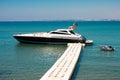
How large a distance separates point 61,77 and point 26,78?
8.95 ft

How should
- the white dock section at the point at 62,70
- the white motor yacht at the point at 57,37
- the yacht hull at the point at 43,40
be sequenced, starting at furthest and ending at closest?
the yacht hull at the point at 43,40
the white motor yacht at the point at 57,37
the white dock section at the point at 62,70

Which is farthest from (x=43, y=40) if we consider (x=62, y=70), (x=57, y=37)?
(x=62, y=70)

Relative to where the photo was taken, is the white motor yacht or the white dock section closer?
the white dock section

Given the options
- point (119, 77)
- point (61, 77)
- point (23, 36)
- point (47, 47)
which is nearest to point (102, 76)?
point (119, 77)

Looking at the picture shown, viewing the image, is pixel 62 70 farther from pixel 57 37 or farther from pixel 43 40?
pixel 43 40

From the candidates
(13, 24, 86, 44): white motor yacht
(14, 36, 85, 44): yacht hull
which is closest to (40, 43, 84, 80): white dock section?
(13, 24, 86, 44): white motor yacht

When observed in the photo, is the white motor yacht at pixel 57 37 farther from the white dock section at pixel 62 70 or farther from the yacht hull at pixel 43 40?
the white dock section at pixel 62 70

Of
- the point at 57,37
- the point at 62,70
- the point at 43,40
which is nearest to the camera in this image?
the point at 62,70

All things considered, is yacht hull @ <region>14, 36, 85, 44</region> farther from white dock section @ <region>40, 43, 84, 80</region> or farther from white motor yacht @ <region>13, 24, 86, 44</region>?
white dock section @ <region>40, 43, 84, 80</region>

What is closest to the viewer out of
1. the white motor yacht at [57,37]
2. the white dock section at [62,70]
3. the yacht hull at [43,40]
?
the white dock section at [62,70]

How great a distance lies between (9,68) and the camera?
2417 centimetres

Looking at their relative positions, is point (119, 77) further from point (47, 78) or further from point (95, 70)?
point (47, 78)

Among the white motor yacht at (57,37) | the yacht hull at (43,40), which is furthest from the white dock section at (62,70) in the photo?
the yacht hull at (43,40)

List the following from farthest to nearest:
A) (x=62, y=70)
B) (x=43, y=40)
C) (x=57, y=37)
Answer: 1. (x=43, y=40)
2. (x=57, y=37)
3. (x=62, y=70)
